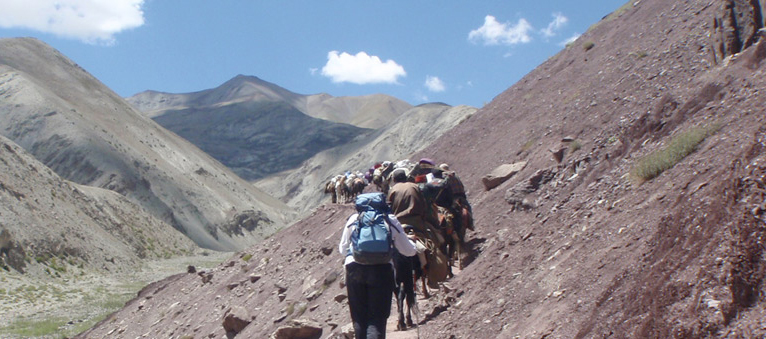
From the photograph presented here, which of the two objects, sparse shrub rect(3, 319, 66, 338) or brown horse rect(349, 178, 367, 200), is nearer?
sparse shrub rect(3, 319, 66, 338)

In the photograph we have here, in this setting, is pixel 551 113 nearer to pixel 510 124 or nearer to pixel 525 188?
pixel 510 124

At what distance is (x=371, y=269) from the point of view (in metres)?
5.56

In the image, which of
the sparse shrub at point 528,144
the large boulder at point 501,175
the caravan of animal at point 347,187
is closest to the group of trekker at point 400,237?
the large boulder at point 501,175

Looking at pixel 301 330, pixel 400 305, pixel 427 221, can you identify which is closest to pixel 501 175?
pixel 427 221

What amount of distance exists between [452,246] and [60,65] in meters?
91.3

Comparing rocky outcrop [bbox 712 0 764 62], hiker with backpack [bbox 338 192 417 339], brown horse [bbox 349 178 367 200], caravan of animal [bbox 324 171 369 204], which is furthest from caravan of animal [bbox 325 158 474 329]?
caravan of animal [bbox 324 171 369 204]

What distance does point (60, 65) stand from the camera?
87.4 m

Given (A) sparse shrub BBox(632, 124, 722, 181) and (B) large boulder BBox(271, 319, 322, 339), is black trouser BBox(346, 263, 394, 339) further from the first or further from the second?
(A) sparse shrub BBox(632, 124, 722, 181)

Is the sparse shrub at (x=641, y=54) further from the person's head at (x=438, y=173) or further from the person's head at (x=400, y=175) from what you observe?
the person's head at (x=400, y=175)

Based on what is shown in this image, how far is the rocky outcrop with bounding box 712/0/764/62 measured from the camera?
10969mm

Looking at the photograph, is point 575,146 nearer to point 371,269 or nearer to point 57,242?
point 371,269

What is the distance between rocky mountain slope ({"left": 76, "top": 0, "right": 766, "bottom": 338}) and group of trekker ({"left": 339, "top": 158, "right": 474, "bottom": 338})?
2.06ft

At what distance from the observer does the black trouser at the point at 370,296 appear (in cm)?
554

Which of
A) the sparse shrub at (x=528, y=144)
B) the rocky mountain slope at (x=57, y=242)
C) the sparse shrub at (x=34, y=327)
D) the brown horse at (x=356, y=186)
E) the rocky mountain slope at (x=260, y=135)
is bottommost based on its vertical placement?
the sparse shrub at (x=528, y=144)
